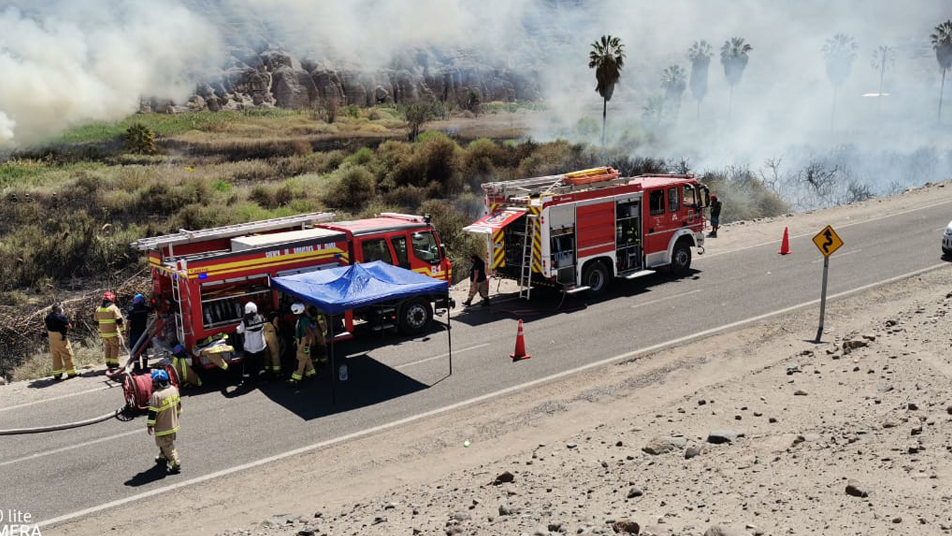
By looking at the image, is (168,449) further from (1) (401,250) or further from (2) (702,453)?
(1) (401,250)

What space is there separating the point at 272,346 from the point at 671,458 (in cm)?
784

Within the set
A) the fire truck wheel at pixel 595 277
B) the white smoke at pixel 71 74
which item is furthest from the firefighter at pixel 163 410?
the white smoke at pixel 71 74

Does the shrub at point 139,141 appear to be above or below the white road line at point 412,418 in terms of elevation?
above

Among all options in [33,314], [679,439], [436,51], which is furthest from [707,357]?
[436,51]

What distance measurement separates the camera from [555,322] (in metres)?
18.1

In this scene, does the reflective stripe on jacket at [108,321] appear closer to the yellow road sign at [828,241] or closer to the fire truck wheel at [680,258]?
the yellow road sign at [828,241]

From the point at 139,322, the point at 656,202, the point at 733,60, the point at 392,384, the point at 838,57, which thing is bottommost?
the point at 392,384

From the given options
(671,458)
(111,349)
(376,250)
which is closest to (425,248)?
(376,250)

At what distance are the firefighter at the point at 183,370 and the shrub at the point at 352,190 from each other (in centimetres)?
2392

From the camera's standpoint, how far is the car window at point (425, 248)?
1802 cm

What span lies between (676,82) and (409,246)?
99.5 meters

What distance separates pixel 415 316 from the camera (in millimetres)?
17344

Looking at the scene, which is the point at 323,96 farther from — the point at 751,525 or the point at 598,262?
the point at 751,525

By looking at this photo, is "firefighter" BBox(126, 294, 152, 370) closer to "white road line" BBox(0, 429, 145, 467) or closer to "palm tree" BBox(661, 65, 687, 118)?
"white road line" BBox(0, 429, 145, 467)
